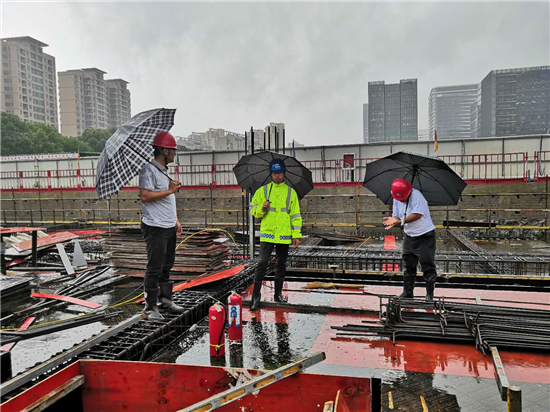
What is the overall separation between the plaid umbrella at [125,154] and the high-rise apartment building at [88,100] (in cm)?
12032

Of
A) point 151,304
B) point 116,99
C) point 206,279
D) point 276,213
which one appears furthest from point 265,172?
point 116,99

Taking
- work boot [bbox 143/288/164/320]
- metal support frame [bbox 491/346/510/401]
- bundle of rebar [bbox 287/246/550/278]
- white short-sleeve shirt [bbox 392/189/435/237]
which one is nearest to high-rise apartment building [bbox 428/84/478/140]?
bundle of rebar [bbox 287/246/550/278]

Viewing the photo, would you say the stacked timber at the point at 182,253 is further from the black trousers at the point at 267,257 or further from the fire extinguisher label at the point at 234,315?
the fire extinguisher label at the point at 234,315

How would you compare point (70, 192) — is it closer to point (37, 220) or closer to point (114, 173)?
point (37, 220)

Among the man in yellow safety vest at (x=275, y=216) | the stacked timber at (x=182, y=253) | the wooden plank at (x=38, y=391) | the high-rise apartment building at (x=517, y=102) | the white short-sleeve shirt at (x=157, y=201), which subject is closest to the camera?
the wooden plank at (x=38, y=391)

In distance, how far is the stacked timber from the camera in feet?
23.3

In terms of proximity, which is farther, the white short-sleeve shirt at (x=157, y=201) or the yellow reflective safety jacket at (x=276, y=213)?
the yellow reflective safety jacket at (x=276, y=213)

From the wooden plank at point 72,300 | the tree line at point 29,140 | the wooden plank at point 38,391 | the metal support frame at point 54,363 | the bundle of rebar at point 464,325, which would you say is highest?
the tree line at point 29,140

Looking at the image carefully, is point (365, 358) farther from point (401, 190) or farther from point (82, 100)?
point (82, 100)

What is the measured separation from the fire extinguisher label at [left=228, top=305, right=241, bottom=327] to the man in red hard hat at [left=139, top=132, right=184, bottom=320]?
978 millimetres

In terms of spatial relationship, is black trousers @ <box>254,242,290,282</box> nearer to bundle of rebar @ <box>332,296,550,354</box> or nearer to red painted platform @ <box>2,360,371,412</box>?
bundle of rebar @ <box>332,296,550,354</box>

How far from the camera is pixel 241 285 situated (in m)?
6.28

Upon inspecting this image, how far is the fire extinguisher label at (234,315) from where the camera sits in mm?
3836

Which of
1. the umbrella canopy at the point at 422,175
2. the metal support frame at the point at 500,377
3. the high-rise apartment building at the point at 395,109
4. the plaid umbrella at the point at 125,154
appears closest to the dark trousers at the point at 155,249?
the plaid umbrella at the point at 125,154
